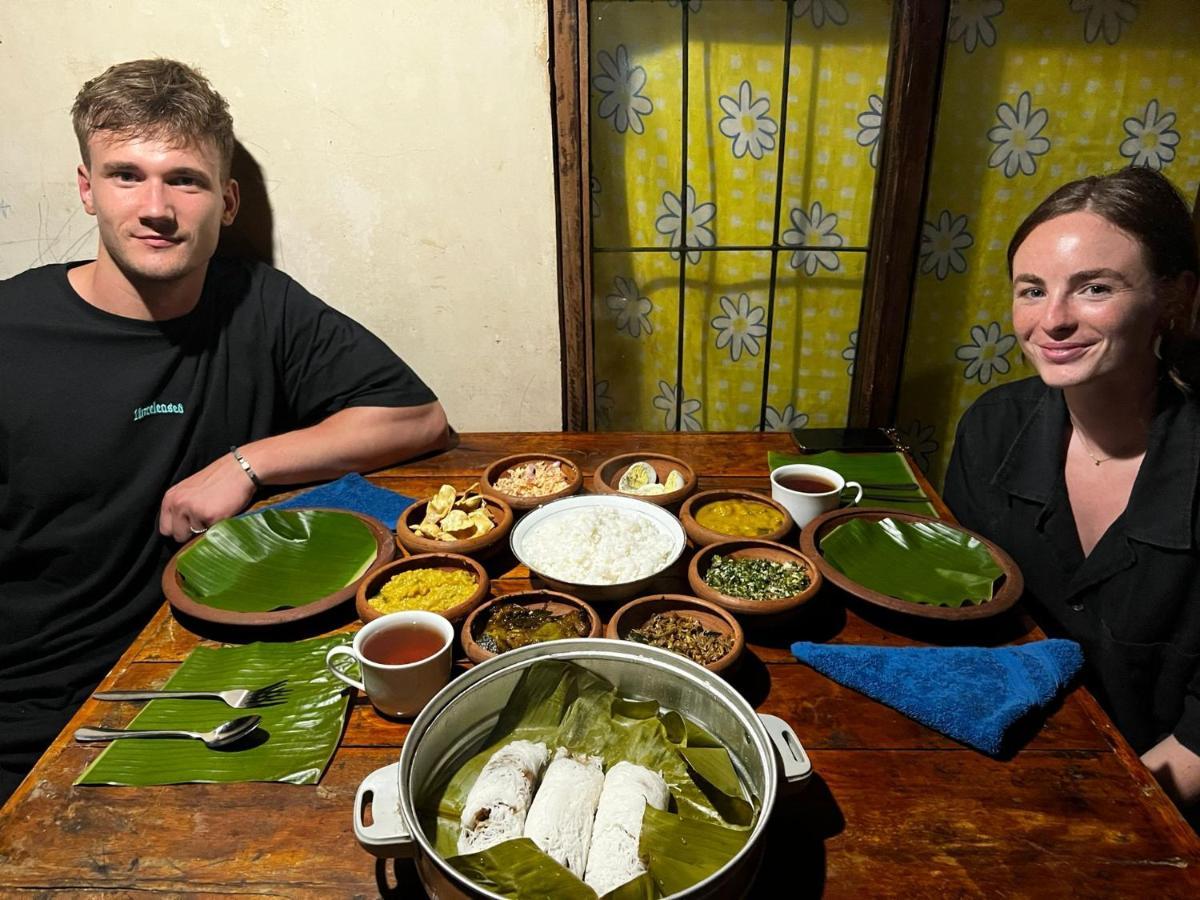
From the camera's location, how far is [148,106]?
6.43ft

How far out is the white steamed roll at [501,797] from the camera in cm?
96

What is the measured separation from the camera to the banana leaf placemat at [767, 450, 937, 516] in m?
2.00

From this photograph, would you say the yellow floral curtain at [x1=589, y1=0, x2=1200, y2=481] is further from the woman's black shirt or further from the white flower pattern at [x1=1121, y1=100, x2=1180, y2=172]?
the woman's black shirt

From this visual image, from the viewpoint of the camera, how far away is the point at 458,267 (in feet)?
8.61

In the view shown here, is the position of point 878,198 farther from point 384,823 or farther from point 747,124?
point 384,823

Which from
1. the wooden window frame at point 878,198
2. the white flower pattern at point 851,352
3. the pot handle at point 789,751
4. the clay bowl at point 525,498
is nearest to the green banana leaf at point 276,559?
the clay bowl at point 525,498

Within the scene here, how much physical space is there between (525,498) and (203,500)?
0.83 metres

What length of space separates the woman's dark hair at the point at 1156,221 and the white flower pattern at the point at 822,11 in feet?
3.99

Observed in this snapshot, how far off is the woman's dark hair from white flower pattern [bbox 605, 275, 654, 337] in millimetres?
1456

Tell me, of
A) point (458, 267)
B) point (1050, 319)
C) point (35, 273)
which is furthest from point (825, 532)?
point (35, 273)

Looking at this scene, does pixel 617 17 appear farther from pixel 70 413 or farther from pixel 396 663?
pixel 396 663

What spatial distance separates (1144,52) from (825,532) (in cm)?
211

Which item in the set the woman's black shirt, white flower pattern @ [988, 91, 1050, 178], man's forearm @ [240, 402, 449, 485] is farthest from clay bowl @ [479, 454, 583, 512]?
white flower pattern @ [988, 91, 1050, 178]

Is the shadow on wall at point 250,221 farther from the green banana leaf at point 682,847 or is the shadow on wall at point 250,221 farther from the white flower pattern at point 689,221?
the green banana leaf at point 682,847
